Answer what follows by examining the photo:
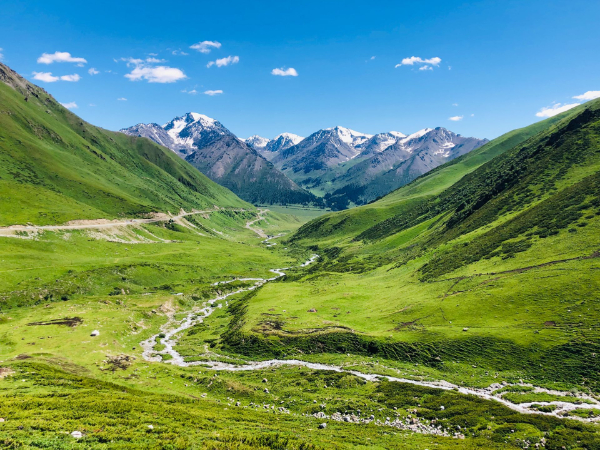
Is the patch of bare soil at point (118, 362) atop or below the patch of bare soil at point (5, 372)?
below

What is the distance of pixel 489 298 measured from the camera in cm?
6119

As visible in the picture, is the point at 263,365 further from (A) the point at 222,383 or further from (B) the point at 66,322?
(B) the point at 66,322

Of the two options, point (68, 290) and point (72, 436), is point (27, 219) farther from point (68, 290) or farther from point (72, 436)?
point (72, 436)

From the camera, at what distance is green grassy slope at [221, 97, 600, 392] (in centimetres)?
4619

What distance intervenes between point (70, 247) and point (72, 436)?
534ft

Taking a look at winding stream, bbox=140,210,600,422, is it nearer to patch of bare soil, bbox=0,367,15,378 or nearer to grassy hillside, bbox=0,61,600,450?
grassy hillside, bbox=0,61,600,450

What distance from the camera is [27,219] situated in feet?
525

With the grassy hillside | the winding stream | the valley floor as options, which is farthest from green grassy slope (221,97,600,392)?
the winding stream

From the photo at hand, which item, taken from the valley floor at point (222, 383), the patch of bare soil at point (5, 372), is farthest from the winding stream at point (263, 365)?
the patch of bare soil at point (5, 372)

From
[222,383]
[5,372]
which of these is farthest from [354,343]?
[5,372]

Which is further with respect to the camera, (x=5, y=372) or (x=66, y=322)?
(x=66, y=322)

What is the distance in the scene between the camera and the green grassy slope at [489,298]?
46.2m

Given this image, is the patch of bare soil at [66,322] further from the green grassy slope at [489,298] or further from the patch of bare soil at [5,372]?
the green grassy slope at [489,298]

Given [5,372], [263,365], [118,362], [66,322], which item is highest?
[5,372]
